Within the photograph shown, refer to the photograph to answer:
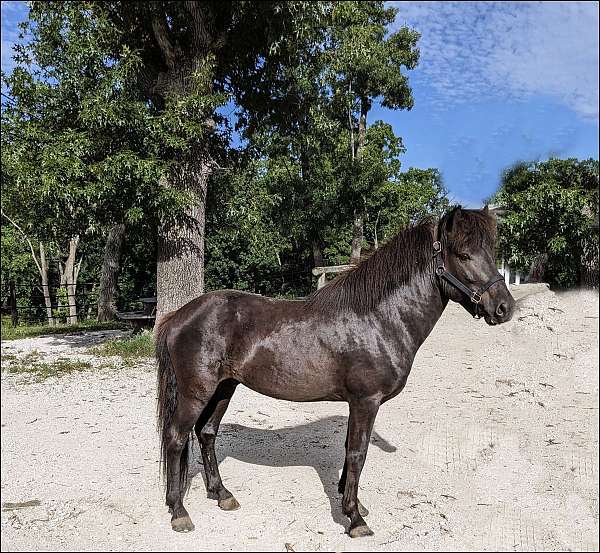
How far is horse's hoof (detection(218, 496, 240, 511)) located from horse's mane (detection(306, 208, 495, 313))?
1.46 metres

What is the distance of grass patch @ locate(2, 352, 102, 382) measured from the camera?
24.9ft

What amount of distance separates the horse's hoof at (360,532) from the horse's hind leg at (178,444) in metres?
1.04

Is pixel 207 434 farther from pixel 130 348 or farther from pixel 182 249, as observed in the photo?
pixel 130 348

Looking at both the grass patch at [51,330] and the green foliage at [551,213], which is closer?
the green foliage at [551,213]

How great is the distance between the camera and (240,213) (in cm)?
965

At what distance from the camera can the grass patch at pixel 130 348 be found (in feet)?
29.0

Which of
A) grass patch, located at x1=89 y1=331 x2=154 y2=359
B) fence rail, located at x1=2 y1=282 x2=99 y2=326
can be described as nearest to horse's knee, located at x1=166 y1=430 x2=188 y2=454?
grass patch, located at x1=89 y1=331 x2=154 y2=359

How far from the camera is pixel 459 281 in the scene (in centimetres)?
298

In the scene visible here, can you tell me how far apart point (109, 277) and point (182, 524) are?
1283 centimetres

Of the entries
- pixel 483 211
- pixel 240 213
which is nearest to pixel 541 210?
pixel 240 213

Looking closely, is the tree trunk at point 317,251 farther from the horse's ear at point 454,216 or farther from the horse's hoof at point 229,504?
the horse's ear at point 454,216

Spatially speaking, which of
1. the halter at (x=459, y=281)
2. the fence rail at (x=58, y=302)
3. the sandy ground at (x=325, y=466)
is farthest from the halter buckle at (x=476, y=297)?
the fence rail at (x=58, y=302)

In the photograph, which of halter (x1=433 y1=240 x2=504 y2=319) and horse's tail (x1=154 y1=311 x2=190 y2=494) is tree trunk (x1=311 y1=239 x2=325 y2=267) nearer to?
horse's tail (x1=154 y1=311 x2=190 y2=494)

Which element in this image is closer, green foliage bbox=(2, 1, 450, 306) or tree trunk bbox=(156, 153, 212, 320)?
green foliage bbox=(2, 1, 450, 306)
